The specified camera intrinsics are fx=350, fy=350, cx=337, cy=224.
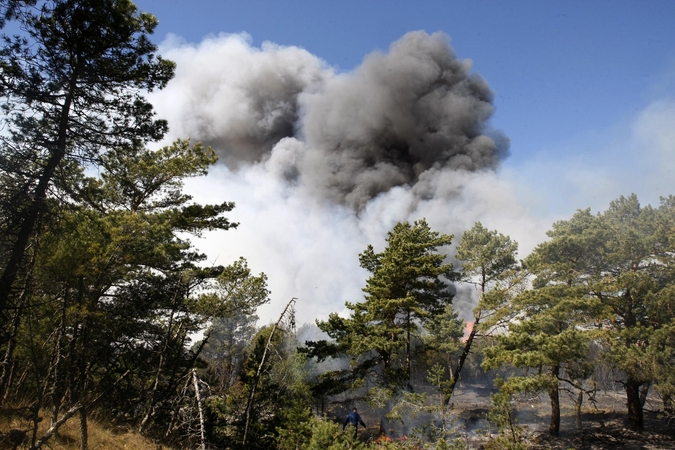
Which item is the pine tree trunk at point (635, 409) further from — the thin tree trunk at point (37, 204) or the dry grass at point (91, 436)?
the thin tree trunk at point (37, 204)

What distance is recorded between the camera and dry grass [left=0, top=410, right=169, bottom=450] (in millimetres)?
6849

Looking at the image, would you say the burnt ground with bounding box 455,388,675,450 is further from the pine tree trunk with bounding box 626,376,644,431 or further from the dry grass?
the dry grass

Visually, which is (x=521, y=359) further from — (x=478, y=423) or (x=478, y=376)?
(x=478, y=376)

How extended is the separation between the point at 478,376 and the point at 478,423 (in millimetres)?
38394

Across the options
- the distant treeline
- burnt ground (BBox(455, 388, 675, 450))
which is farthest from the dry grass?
burnt ground (BBox(455, 388, 675, 450))

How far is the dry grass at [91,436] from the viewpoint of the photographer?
6.85 metres

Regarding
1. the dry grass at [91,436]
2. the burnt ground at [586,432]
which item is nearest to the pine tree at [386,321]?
the burnt ground at [586,432]

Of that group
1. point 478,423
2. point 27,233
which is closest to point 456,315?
point 478,423

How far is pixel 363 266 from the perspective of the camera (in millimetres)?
16281

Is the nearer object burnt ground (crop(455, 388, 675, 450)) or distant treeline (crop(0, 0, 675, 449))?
distant treeline (crop(0, 0, 675, 449))

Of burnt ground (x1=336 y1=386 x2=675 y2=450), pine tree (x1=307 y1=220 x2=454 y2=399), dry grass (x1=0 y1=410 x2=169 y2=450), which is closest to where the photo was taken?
dry grass (x1=0 y1=410 x2=169 y2=450)

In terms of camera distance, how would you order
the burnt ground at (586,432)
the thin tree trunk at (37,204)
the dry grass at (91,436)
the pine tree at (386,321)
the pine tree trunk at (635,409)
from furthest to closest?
the pine tree trunk at (635,409)
the burnt ground at (586,432)
the pine tree at (386,321)
the dry grass at (91,436)
the thin tree trunk at (37,204)

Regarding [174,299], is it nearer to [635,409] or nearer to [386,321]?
[386,321]

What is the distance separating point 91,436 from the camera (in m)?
7.82
